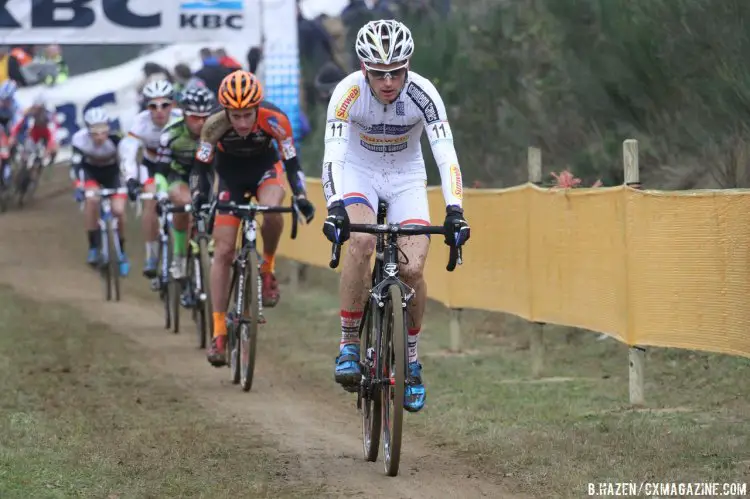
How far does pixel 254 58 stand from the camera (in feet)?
75.8

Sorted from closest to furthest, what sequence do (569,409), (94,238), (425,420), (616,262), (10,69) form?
(425,420) < (569,409) < (616,262) < (94,238) < (10,69)

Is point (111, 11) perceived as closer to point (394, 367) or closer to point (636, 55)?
point (636, 55)

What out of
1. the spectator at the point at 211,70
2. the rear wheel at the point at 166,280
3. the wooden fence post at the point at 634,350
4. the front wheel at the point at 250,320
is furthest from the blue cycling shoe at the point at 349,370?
the spectator at the point at 211,70

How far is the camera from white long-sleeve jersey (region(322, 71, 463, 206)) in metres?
8.14

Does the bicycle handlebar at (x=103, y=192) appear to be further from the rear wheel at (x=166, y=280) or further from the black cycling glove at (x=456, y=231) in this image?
the black cycling glove at (x=456, y=231)

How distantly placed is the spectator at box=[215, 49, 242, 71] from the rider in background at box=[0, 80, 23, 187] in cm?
601

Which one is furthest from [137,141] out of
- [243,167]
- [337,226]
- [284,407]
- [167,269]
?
[337,226]

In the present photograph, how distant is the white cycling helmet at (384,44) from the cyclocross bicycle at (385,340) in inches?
37.7

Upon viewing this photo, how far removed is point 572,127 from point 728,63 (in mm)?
3307

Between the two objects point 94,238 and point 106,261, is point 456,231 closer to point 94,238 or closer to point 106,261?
point 106,261

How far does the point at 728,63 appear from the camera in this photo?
12.8 m

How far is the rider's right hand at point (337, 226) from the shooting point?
7633 millimetres

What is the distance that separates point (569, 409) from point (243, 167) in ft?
11.8

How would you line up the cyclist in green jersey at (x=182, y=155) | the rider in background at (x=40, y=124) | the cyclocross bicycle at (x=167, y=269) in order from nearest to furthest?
the cyclist in green jersey at (x=182, y=155) < the cyclocross bicycle at (x=167, y=269) < the rider in background at (x=40, y=124)
